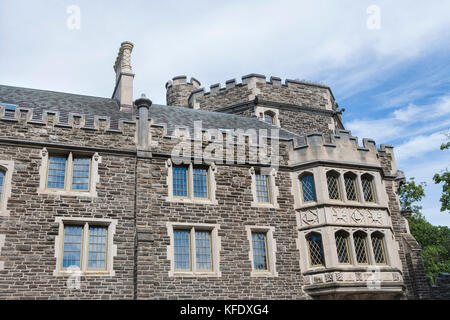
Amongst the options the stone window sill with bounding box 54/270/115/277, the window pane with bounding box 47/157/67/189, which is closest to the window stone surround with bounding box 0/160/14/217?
the window pane with bounding box 47/157/67/189

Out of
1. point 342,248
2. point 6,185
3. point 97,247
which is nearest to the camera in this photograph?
point 6,185

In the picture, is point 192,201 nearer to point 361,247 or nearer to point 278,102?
point 361,247

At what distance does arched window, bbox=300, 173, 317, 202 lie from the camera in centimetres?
1712

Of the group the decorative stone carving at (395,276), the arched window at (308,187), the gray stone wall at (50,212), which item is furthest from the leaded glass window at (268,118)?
the decorative stone carving at (395,276)

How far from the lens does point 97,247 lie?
47.1 ft

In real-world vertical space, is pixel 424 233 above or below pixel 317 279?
above

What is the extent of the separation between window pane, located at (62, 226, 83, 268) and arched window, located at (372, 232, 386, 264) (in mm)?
10367

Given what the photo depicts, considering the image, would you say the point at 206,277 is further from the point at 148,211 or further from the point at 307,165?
the point at 307,165

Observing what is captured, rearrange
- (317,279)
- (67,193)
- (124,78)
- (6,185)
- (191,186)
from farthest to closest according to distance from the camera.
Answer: (124,78)
(191,186)
(317,279)
(67,193)
(6,185)

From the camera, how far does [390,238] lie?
17141 mm

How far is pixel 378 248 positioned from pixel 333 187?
279cm

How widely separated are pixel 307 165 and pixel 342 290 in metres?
4.71

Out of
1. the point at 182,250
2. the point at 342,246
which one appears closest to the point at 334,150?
the point at 342,246
